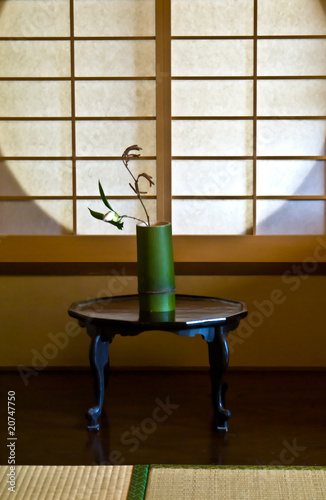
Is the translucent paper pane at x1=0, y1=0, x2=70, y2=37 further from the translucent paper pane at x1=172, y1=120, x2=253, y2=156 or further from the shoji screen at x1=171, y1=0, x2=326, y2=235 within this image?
the translucent paper pane at x1=172, y1=120, x2=253, y2=156

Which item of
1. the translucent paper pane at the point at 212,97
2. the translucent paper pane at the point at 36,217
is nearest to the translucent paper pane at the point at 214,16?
the translucent paper pane at the point at 212,97

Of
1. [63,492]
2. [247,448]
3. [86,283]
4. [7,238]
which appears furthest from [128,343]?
[63,492]

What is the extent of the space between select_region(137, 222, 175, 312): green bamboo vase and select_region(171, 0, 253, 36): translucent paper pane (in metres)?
1.23

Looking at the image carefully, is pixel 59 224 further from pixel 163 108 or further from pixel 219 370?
pixel 219 370

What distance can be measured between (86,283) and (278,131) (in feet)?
4.39

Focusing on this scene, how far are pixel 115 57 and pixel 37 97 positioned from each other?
47 cm

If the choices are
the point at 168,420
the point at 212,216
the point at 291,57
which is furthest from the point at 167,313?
the point at 291,57

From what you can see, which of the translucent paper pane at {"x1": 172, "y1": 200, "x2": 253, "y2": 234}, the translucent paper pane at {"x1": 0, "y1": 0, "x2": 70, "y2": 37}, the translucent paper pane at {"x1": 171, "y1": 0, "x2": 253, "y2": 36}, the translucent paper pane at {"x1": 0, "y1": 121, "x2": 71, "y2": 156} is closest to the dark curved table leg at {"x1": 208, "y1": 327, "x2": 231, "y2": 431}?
the translucent paper pane at {"x1": 172, "y1": 200, "x2": 253, "y2": 234}

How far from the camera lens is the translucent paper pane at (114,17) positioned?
339 cm

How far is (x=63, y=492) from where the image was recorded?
5.03 ft

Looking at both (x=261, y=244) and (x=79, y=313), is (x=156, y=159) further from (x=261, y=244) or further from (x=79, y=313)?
(x=79, y=313)

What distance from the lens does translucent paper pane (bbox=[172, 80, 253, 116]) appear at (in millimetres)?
3416

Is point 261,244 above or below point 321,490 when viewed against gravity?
above

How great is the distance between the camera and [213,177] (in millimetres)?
3475
